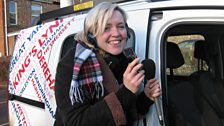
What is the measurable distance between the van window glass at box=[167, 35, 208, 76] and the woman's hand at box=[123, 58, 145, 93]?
1.06m

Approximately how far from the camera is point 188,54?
11.1 ft

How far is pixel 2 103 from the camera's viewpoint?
12.7 metres

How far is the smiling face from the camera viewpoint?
2.24 meters

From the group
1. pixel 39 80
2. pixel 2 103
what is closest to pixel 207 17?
pixel 39 80

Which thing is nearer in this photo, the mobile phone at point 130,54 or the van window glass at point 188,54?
the mobile phone at point 130,54

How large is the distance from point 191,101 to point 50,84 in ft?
3.29

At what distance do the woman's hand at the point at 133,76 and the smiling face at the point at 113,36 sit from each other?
0.66ft

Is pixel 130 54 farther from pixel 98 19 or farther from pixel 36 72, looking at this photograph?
pixel 36 72

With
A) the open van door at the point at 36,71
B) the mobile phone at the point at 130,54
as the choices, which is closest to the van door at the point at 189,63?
the mobile phone at the point at 130,54

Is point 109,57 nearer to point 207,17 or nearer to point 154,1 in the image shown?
point 154,1

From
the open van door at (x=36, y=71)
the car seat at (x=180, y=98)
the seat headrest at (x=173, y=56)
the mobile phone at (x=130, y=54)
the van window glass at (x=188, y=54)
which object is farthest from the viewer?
the van window glass at (x=188, y=54)

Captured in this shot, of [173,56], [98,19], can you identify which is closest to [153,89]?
[98,19]

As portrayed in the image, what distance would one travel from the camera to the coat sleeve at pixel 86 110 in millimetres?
2145

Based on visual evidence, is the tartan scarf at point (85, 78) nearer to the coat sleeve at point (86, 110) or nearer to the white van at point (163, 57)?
the coat sleeve at point (86, 110)
